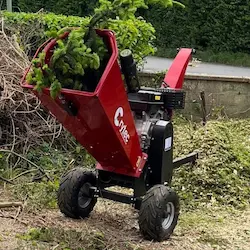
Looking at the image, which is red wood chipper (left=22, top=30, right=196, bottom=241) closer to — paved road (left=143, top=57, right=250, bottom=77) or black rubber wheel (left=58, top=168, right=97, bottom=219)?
black rubber wheel (left=58, top=168, right=97, bottom=219)

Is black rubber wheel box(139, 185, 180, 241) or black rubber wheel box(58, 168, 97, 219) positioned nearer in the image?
black rubber wheel box(139, 185, 180, 241)

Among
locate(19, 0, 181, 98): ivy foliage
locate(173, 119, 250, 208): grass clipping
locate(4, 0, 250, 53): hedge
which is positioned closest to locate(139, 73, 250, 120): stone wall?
locate(173, 119, 250, 208): grass clipping

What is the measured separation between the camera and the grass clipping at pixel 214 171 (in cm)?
614

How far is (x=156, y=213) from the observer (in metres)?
4.80

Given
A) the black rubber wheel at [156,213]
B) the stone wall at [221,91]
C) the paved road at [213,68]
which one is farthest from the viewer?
the paved road at [213,68]

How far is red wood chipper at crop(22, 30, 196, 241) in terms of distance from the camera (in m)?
4.34

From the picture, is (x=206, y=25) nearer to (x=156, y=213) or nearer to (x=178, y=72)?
(x=178, y=72)

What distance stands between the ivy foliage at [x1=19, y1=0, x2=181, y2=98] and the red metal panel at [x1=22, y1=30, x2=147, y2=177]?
0.26 ft

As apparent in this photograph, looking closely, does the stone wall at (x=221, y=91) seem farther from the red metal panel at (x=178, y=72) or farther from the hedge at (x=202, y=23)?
the hedge at (x=202, y=23)

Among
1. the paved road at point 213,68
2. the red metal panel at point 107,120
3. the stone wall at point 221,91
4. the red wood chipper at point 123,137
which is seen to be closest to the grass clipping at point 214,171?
the red wood chipper at point 123,137

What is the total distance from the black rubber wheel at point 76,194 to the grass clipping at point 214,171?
1117 mm

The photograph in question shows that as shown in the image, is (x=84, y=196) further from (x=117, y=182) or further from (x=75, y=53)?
(x=75, y=53)

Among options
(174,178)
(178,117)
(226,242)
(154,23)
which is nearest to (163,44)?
→ (154,23)

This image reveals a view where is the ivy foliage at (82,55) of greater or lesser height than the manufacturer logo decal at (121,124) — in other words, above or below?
above
